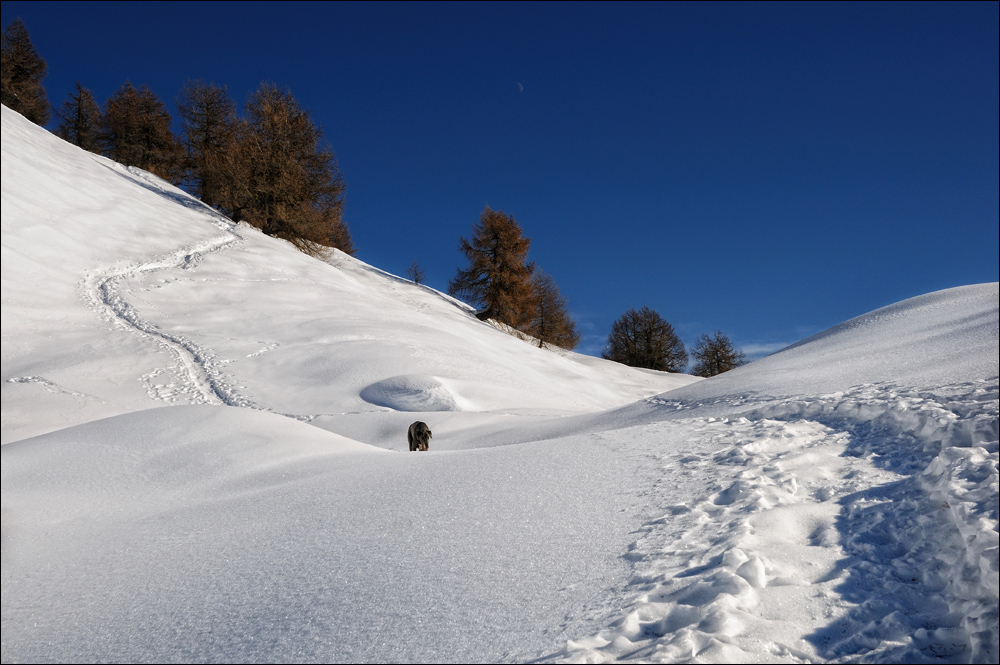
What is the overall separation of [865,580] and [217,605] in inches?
90.3

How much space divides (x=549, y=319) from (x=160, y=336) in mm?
24455

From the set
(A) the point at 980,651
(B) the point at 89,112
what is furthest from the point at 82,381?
(B) the point at 89,112

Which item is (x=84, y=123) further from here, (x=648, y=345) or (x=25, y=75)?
(x=648, y=345)

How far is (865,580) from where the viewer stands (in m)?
1.98

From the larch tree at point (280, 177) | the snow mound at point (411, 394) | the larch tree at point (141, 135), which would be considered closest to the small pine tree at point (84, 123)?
the larch tree at point (141, 135)

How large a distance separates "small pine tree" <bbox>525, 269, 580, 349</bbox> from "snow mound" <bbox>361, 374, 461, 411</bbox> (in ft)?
57.7

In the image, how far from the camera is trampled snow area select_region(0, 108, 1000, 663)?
1609 millimetres

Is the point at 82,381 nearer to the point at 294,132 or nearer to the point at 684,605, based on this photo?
the point at 684,605

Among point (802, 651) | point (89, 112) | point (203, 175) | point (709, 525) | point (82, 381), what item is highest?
point (89, 112)

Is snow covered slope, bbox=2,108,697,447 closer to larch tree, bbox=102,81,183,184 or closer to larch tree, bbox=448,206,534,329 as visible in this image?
larch tree, bbox=448,206,534,329

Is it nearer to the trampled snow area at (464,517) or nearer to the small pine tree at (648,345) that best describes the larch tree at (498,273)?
the small pine tree at (648,345)

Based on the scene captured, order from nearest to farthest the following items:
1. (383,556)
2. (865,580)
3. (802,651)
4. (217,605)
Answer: (802,651)
(217,605)
(865,580)
(383,556)

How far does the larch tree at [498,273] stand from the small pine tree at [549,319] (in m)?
1.02

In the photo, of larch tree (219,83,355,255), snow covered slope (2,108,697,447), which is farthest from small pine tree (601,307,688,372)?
larch tree (219,83,355,255)
